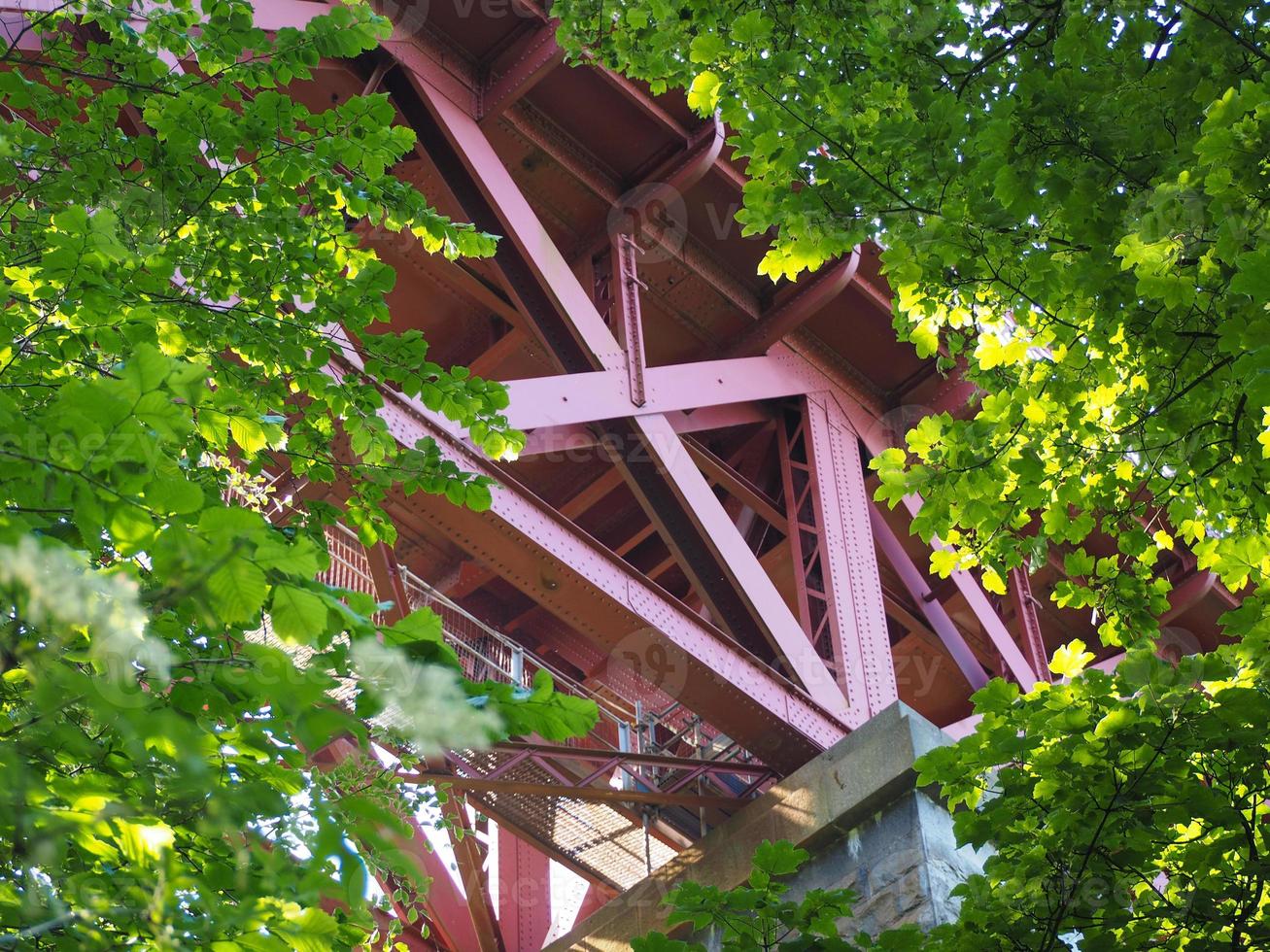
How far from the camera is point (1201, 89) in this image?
15.4 feet

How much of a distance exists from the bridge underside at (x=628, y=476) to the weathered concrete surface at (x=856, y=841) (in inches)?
17.1

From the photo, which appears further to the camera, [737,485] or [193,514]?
[737,485]

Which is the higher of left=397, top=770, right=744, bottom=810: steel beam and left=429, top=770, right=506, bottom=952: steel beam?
left=429, top=770, right=506, bottom=952: steel beam

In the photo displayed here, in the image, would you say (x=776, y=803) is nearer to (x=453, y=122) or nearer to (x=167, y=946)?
(x=453, y=122)

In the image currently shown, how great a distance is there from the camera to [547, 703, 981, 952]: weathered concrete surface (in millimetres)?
7020

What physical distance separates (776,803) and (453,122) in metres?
5.42

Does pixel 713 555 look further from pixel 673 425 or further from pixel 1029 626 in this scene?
pixel 1029 626

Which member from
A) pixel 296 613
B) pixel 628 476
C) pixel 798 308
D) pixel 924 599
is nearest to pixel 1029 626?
pixel 924 599

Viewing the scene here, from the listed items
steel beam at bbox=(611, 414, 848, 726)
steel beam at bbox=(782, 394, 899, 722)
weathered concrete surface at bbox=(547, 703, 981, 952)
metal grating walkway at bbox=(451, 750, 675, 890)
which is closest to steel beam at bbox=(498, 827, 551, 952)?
metal grating walkway at bbox=(451, 750, 675, 890)

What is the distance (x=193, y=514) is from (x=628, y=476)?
6257mm

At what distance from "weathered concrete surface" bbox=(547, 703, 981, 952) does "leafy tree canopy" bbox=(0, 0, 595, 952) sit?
2573mm

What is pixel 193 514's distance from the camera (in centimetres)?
316

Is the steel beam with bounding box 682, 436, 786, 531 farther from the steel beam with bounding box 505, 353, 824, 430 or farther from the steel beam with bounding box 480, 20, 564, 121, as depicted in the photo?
the steel beam with bounding box 480, 20, 564, 121

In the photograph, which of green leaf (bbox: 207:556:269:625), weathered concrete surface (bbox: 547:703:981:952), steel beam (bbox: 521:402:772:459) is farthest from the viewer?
steel beam (bbox: 521:402:772:459)
